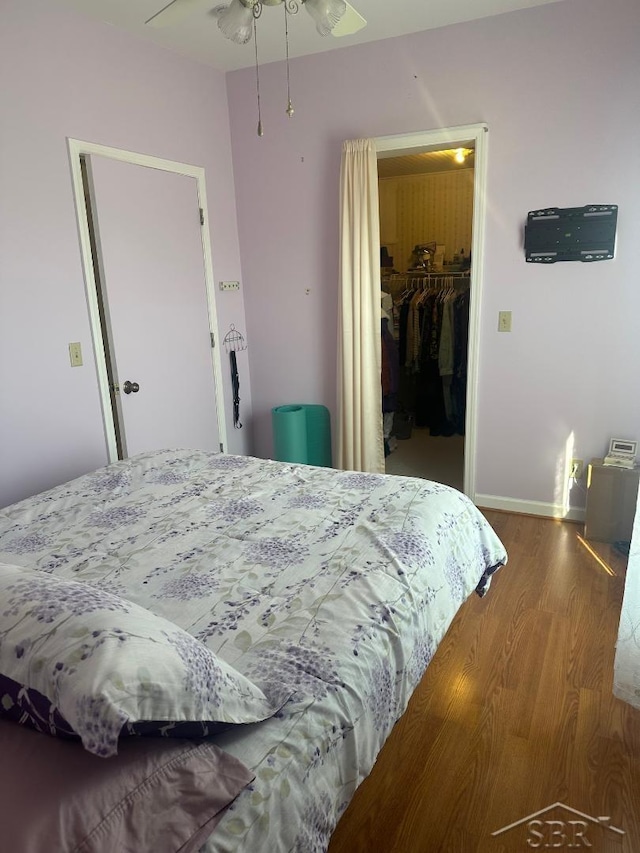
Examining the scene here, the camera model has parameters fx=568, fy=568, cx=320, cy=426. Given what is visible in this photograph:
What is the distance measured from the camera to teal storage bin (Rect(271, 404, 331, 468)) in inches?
147

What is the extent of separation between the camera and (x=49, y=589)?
1.03 meters

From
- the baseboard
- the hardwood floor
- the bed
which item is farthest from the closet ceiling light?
the baseboard

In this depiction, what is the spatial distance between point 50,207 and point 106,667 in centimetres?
243

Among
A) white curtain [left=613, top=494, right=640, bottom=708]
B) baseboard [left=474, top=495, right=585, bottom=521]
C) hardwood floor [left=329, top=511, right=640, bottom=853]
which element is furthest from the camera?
baseboard [left=474, top=495, right=585, bottom=521]

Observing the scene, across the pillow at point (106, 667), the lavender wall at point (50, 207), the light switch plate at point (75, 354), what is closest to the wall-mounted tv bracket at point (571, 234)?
the lavender wall at point (50, 207)

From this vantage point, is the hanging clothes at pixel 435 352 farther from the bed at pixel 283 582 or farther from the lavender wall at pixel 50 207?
the bed at pixel 283 582

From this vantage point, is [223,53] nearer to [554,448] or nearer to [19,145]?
[19,145]

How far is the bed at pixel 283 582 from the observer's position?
0.99 m

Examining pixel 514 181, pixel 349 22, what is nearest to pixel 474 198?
pixel 514 181

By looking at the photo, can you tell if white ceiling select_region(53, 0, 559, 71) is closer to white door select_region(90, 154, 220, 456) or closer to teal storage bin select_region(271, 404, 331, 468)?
white door select_region(90, 154, 220, 456)

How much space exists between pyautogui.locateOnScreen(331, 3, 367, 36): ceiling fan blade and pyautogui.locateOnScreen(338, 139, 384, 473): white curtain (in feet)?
3.62

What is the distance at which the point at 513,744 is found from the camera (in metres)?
1.78

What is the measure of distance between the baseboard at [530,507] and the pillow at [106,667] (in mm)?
2698

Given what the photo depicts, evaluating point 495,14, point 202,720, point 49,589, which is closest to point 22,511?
point 49,589
